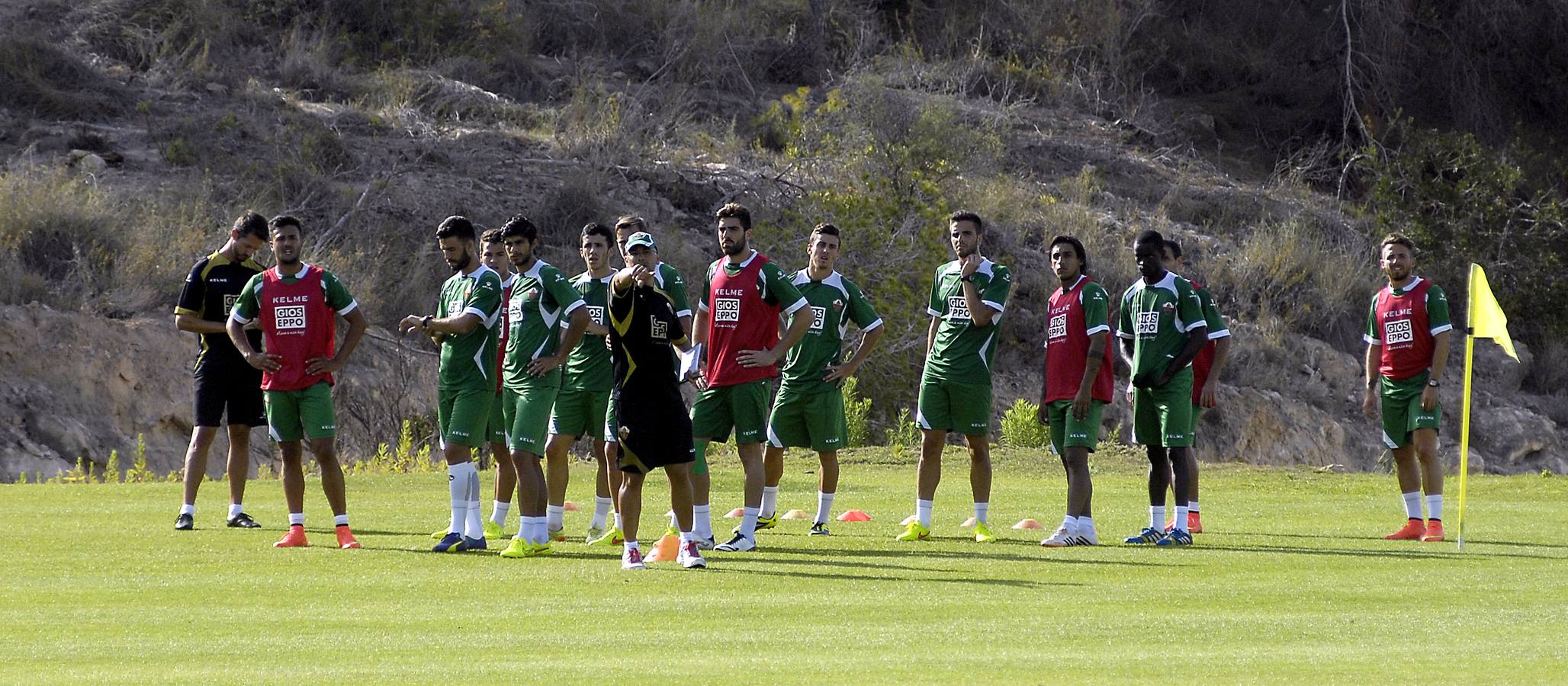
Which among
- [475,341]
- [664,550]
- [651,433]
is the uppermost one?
[475,341]

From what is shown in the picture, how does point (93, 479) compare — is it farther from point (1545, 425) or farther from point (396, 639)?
point (1545, 425)

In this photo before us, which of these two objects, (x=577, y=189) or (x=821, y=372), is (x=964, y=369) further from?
(x=577, y=189)

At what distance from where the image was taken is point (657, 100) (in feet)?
142

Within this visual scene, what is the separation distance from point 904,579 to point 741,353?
223cm

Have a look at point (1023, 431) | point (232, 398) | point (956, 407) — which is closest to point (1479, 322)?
point (956, 407)

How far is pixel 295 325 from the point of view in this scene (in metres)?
12.9

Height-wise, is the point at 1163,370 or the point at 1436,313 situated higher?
the point at 1436,313

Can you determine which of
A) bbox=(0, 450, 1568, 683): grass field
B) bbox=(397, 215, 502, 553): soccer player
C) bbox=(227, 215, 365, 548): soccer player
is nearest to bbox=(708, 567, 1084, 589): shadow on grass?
bbox=(0, 450, 1568, 683): grass field

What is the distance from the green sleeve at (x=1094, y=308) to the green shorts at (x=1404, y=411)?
2.42m

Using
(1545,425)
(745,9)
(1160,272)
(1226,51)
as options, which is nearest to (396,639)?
(1160,272)

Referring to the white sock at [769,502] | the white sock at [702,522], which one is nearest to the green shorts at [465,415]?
the white sock at [702,522]

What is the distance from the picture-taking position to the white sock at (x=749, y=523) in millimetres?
13031

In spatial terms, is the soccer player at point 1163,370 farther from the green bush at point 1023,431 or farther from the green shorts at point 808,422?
the green bush at point 1023,431

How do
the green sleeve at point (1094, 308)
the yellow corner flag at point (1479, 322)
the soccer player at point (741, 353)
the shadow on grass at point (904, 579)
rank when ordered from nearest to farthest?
the shadow on grass at point (904, 579) < the soccer player at point (741, 353) < the yellow corner flag at point (1479, 322) < the green sleeve at point (1094, 308)
